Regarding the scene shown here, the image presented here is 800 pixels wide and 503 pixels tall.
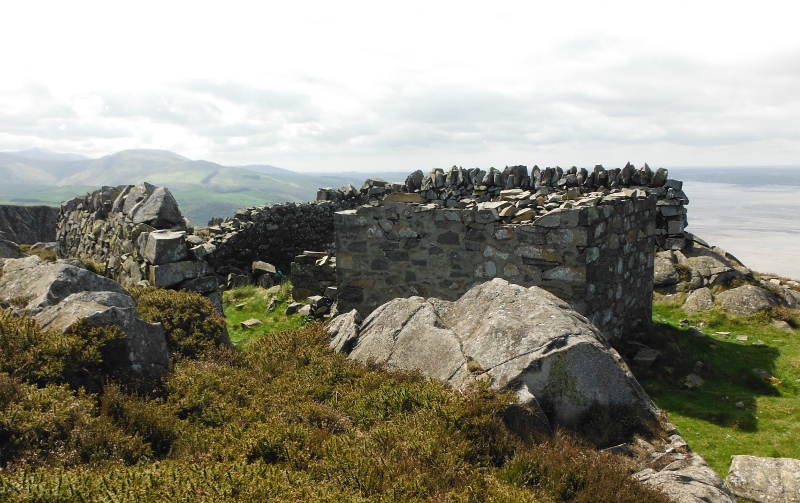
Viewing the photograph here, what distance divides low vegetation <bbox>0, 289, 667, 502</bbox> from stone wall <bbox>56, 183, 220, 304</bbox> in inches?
132

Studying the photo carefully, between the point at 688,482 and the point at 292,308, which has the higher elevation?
the point at 688,482

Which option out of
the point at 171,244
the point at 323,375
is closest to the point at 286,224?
the point at 171,244

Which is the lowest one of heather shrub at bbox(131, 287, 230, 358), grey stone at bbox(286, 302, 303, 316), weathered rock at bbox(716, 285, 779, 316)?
grey stone at bbox(286, 302, 303, 316)

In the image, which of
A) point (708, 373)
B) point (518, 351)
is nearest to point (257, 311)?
point (518, 351)

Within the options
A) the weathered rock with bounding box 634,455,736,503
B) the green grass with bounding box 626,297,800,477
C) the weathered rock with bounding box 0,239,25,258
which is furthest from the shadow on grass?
the weathered rock with bounding box 0,239,25,258

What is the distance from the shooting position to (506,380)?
18.1 ft

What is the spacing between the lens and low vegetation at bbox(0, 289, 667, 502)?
12.8 ft

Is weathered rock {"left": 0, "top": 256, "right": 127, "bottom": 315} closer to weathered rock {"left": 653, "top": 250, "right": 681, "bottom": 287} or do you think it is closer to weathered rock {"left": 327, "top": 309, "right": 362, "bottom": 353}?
weathered rock {"left": 327, "top": 309, "right": 362, "bottom": 353}

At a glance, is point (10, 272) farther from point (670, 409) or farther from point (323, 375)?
point (670, 409)

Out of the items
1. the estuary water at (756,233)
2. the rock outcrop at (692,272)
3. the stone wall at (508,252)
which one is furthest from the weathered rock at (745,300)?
the estuary water at (756,233)

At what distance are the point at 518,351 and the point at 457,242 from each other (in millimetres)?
5765

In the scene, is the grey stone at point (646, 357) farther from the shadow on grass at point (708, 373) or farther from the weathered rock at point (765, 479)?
the weathered rock at point (765, 479)

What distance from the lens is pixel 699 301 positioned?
15.0 m

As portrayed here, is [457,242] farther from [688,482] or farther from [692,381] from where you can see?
[688,482]
